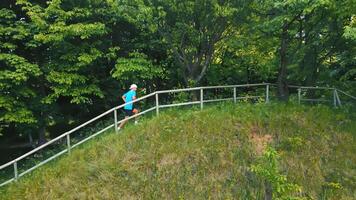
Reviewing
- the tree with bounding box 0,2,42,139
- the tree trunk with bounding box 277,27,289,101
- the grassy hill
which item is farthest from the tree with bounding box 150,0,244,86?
the tree with bounding box 0,2,42,139

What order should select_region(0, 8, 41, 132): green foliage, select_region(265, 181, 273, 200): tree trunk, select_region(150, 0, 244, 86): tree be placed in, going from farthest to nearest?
select_region(150, 0, 244, 86): tree
select_region(0, 8, 41, 132): green foliage
select_region(265, 181, 273, 200): tree trunk

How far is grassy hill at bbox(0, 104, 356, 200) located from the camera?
10422 mm

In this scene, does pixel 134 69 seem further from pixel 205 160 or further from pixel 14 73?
pixel 205 160

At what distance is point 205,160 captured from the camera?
11406 millimetres

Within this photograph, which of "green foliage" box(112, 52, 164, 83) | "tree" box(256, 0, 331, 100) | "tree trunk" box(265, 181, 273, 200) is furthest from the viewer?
"green foliage" box(112, 52, 164, 83)

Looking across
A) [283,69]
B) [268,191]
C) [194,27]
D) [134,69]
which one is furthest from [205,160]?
[283,69]

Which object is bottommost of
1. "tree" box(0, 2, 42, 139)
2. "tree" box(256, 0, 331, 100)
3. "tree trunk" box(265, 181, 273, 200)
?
"tree trunk" box(265, 181, 273, 200)

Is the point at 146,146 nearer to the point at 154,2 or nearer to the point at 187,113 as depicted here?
the point at 187,113

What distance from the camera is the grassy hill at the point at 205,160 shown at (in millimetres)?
10422

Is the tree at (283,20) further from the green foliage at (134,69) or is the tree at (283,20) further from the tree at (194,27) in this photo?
the green foliage at (134,69)

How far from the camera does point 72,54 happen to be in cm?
1536

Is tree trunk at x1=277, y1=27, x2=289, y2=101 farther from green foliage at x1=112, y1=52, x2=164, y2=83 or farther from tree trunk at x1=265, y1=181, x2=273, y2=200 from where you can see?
tree trunk at x1=265, y1=181, x2=273, y2=200

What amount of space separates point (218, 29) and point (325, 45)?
4996 mm

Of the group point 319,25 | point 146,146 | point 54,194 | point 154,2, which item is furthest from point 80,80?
point 319,25
